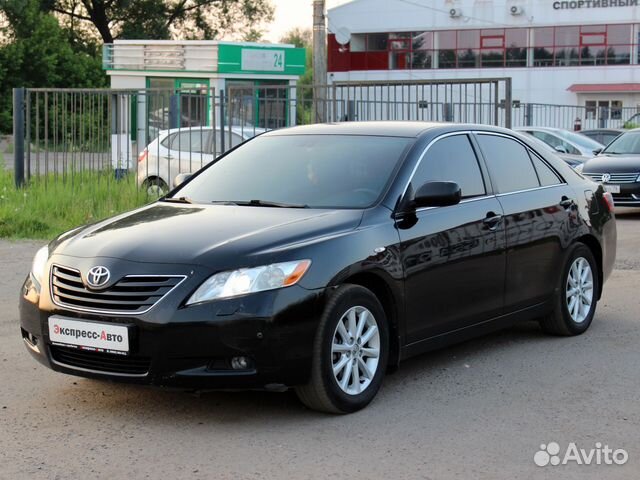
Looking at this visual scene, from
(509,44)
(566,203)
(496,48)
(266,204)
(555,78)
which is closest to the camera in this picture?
(266,204)

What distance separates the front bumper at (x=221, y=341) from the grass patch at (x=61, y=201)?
8.86 m

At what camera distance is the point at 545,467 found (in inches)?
193

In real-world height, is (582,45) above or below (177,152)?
above

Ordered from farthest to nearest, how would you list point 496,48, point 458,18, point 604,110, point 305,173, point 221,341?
point 458,18 → point 496,48 → point 604,110 → point 305,173 → point 221,341

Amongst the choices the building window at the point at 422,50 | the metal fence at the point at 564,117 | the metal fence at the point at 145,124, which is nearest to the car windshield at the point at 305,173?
the metal fence at the point at 145,124

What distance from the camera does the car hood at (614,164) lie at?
57.6 ft

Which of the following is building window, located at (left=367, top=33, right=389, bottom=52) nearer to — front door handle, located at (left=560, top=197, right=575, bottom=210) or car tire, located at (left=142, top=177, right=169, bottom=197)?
car tire, located at (left=142, top=177, right=169, bottom=197)

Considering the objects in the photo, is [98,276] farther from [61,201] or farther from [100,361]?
[61,201]

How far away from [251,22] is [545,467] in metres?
55.8

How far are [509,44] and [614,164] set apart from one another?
4387 centimetres

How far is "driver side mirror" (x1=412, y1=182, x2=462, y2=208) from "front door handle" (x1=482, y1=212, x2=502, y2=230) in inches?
23.6

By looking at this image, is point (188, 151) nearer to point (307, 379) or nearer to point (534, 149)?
point (534, 149)

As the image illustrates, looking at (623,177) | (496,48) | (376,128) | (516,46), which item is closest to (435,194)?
(376,128)

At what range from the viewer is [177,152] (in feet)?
52.9
